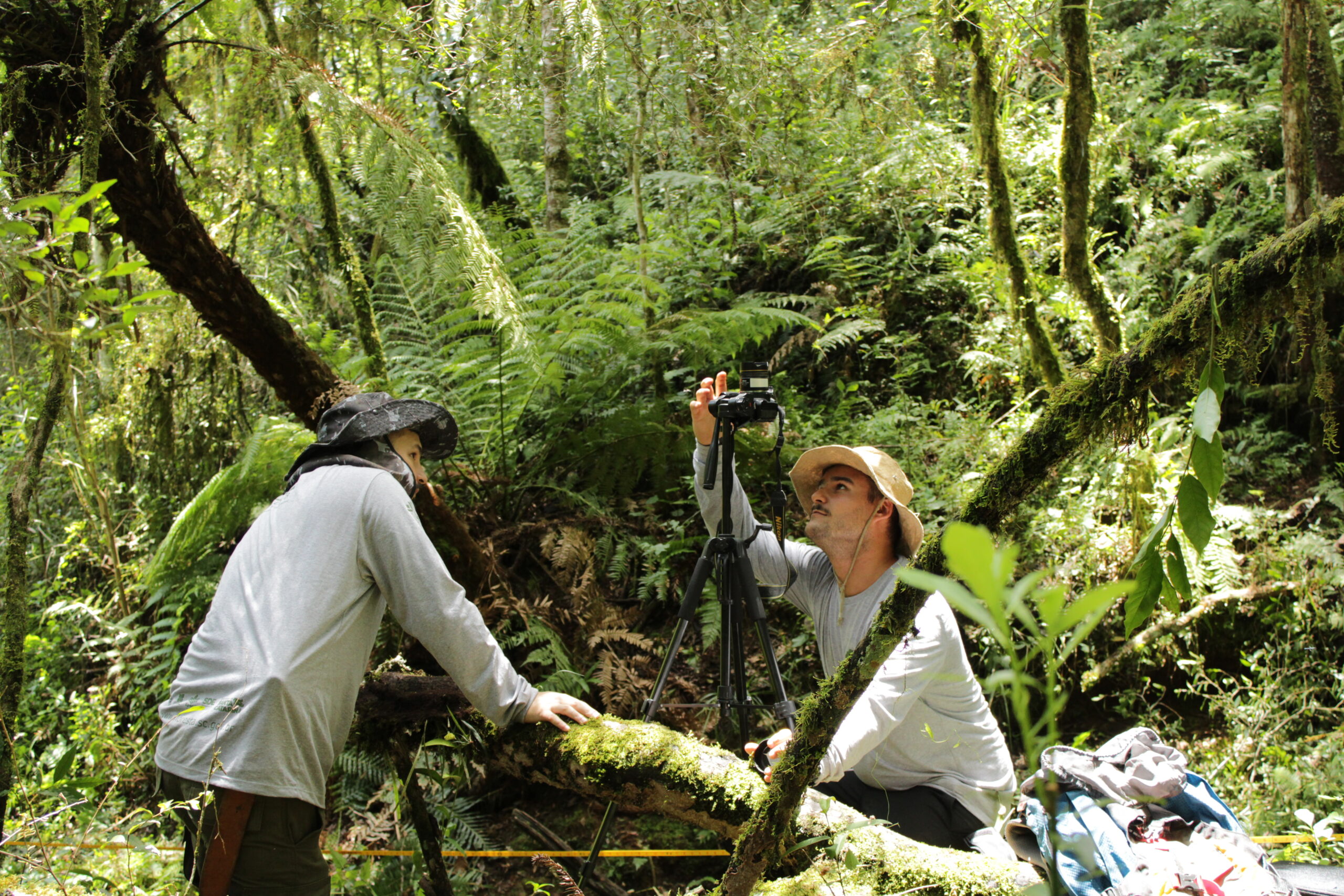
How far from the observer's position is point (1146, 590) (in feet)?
3.05

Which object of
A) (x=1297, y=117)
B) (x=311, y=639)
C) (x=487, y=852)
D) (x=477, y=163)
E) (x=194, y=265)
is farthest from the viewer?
(x=477, y=163)

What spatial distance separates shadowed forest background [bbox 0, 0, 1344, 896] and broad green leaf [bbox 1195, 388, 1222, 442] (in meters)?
1.36

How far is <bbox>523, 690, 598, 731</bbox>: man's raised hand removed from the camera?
1.79 metres

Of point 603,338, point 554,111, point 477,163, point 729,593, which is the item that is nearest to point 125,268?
point 729,593

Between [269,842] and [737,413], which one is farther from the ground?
[737,413]

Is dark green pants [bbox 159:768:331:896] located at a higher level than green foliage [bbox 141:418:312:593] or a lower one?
lower

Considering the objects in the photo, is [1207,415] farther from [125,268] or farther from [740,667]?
[125,268]

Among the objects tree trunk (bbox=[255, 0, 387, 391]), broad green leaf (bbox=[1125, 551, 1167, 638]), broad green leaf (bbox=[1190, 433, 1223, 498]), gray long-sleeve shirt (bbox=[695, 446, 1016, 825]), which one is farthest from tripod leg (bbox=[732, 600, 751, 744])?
tree trunk (bbox=[255, 0, 387, 391])

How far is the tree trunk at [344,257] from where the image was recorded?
12.2 feet

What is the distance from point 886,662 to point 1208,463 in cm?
89

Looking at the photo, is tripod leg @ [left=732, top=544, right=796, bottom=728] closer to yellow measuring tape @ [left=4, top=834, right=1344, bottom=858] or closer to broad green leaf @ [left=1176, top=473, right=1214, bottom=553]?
yellow measuring tape @ [left=4, top=834, right=1344, bottom=858]

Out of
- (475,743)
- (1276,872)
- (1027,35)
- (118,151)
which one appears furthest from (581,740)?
(1027,35)

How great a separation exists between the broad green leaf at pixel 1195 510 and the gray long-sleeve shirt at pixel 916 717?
0.87m

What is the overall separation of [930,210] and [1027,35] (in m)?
1.90
